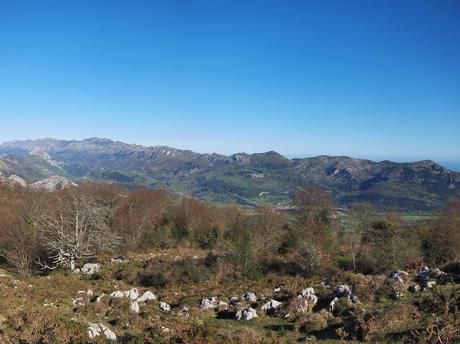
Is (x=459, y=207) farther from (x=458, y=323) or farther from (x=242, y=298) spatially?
(x=458, y=323)

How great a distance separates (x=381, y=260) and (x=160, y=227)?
125 feet

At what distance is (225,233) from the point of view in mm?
62531

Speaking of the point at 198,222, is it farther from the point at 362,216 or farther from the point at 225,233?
the point at 362,216

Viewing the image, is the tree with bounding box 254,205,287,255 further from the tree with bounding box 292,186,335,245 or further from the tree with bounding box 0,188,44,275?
the tree with bounding box 0,188,44,275

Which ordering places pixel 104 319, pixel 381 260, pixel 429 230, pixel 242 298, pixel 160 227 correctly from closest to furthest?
pixel 104 319 → pixel 242 298 → pixel 381 260 → pixel 429 230 → pixel 160 227

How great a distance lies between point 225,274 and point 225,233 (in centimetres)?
2488

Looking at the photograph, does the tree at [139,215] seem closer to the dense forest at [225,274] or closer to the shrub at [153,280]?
the dense forest at [225,274]

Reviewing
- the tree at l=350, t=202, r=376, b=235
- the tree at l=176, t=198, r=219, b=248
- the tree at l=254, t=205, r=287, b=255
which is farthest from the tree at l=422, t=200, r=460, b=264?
the tree at l=176, t=198, r=219, b=248

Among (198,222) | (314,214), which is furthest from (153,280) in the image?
(314,214)

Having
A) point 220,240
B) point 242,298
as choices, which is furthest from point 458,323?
point 220,240

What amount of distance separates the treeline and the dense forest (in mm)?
209

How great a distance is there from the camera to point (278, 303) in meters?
26.4

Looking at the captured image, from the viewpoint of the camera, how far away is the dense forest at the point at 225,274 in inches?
774

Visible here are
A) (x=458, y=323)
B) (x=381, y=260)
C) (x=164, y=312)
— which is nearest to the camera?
(x=458, y=323)
